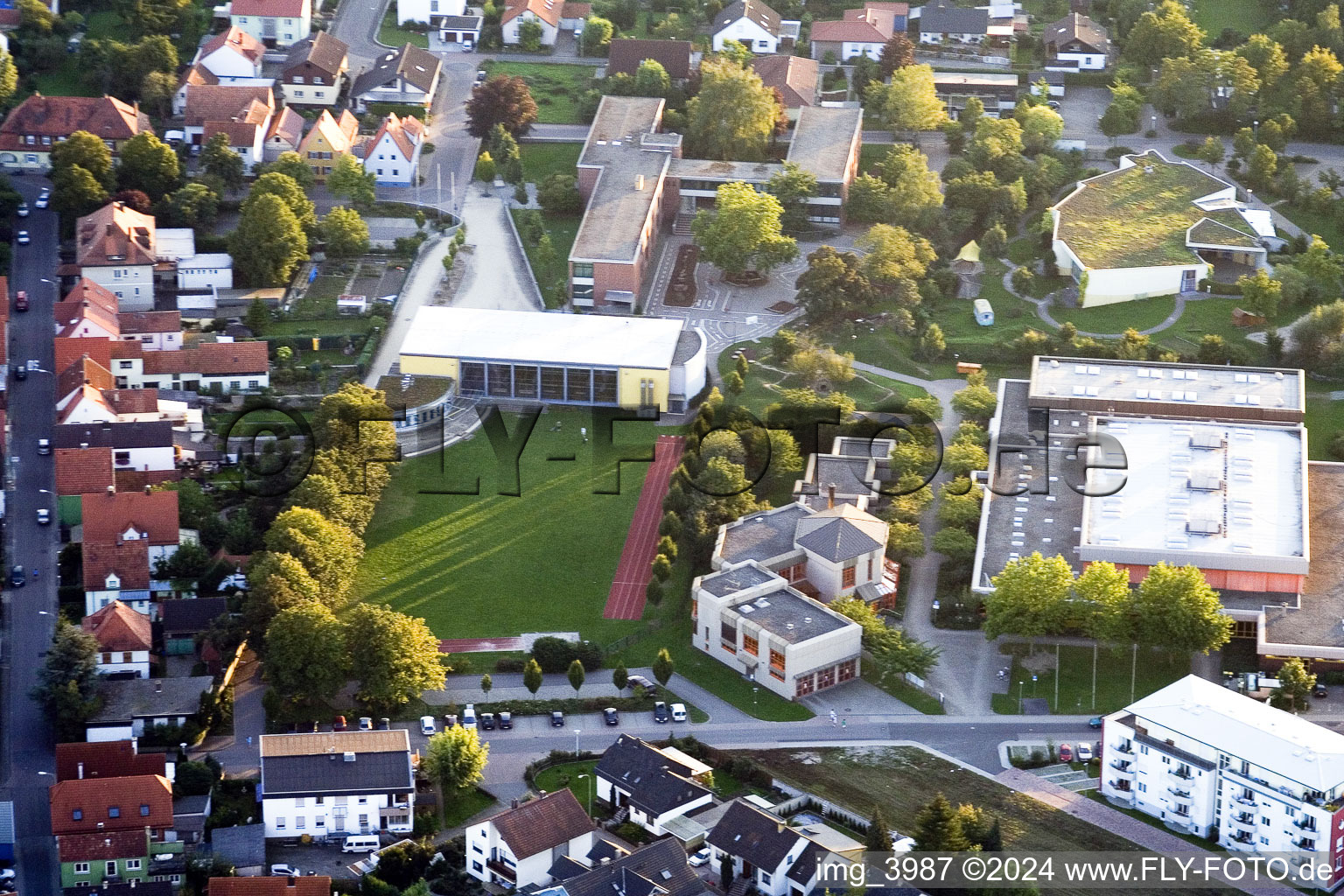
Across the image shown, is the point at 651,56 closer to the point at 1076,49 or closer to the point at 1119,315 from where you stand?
the point at 1076,49

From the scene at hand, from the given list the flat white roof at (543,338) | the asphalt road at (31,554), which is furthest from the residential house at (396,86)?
the flat white roof at (543,338)

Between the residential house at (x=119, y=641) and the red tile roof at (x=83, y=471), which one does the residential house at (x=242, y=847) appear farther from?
the red tile roof at (x=83, y=471)

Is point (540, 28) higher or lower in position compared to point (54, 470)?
higher

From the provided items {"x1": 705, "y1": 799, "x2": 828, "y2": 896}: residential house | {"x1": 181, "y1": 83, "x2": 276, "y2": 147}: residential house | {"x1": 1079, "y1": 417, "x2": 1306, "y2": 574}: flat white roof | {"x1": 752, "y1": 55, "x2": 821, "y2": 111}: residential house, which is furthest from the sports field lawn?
{"x1": 752, "y1": 55, "x2": 821, "y2": 111}: residential house

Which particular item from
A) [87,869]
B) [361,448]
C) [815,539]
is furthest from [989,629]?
[87,869]

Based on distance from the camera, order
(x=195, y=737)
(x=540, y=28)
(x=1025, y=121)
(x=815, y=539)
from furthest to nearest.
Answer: (x=540, y=28)
(x=1025, y=121)
(x=815, y=539)
(x=195, y=737)

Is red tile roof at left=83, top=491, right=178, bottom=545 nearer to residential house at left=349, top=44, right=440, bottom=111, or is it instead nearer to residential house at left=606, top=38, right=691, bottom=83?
residential house at left=349, top=44, right=440, bottom=111

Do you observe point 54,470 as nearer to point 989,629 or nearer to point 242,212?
point 242,212
